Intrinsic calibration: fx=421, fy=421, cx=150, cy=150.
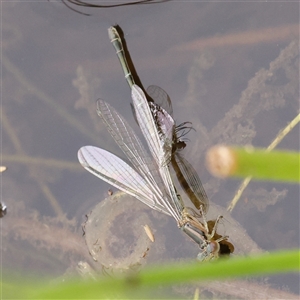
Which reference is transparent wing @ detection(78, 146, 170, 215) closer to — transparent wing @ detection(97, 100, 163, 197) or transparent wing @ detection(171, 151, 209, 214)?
transparent wing @ detection(97, 100, 163, 197)

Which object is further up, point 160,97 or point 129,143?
point 160,97

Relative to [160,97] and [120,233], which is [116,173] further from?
[160,97]

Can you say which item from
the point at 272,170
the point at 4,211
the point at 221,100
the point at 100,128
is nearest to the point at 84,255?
the point at 4,211

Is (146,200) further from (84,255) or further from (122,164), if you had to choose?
(84,255)

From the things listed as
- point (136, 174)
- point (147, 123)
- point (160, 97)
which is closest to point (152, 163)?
point (136, 174)

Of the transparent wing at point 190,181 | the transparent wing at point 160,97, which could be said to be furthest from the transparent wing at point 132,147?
the transparent wing at point 160,97

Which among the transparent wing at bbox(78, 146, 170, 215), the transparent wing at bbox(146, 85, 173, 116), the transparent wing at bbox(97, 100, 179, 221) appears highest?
the transparent wing at bbox(146, 85, 173, 116)

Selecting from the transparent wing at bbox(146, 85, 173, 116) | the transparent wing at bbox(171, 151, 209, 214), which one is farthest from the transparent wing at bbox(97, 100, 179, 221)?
the transparent wing at bbox(146, 85, 173, 116)

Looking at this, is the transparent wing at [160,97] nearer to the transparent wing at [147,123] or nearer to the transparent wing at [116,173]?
the transparent wing at [147,123]
